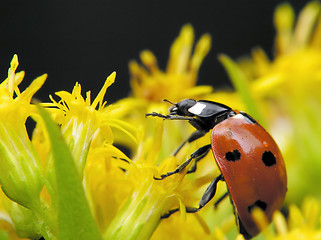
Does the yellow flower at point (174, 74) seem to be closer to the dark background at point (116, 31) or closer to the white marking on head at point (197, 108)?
the white marking on head at point (197, 108)

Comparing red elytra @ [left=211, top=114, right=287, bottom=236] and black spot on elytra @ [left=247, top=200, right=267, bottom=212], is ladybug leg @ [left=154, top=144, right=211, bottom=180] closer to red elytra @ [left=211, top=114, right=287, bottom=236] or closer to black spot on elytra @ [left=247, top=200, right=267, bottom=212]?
red elytra @ [left=211, top=114, right=287, bottom=236]

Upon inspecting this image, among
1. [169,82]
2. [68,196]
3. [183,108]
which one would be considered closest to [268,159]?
[183,108]

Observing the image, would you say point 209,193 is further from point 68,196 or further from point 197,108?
point 68,196

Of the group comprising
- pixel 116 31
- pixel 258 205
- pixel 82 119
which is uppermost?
pixel 116 31

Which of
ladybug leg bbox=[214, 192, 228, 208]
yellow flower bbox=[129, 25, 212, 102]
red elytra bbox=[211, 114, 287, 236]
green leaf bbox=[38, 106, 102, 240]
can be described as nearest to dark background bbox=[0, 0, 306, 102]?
yellow flower bbox=[129, 25, 212, 102]

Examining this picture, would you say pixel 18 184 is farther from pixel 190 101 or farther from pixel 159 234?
pixel 190 101

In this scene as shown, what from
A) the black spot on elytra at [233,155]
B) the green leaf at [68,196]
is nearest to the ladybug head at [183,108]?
the black spot on elytra at [233,155]

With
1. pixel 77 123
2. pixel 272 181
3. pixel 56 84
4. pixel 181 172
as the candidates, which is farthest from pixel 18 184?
pixel 56 84
